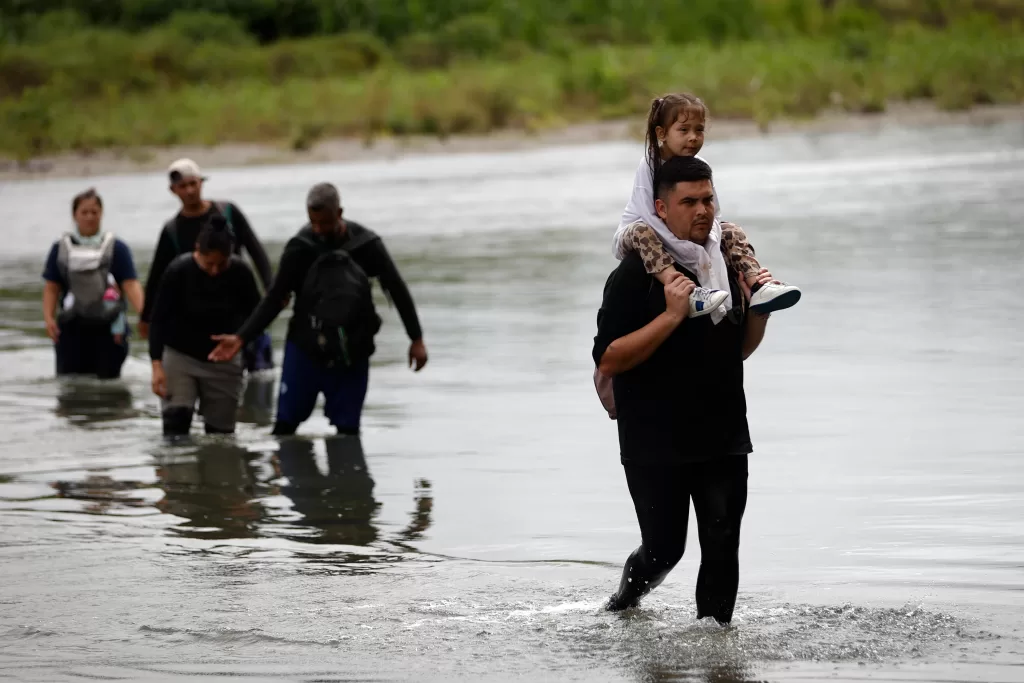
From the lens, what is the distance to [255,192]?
35.5 m

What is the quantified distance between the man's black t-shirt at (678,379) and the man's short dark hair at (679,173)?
0.81ft

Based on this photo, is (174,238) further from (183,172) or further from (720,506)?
(720,506)

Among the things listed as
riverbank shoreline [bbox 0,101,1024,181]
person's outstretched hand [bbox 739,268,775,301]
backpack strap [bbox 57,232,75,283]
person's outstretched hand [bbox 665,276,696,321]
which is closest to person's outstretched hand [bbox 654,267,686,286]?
person's outstretched hand [bbox 665,276,696,321]

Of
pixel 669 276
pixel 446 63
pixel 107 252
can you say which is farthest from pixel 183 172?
pixel 446 63

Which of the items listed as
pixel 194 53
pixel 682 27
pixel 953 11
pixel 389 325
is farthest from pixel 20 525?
pixel 953 11

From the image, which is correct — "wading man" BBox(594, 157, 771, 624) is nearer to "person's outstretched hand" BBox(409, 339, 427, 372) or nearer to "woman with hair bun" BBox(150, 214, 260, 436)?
"person's outstretched hand" BBox(409, 339, 427, 372)

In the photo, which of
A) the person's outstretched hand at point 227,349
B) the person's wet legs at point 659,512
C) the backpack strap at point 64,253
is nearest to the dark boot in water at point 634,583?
the person's wet legs at point 659,512

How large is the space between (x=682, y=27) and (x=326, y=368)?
7553 cm

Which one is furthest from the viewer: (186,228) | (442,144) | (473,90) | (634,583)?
(473,90)

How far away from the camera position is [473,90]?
2106 inches

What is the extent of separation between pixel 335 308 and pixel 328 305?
0.14 ft

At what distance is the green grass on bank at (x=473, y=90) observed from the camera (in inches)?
1967

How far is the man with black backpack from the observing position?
9977 millimetres

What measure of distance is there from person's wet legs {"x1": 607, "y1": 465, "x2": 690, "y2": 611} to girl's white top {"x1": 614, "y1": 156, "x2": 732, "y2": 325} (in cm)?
56
